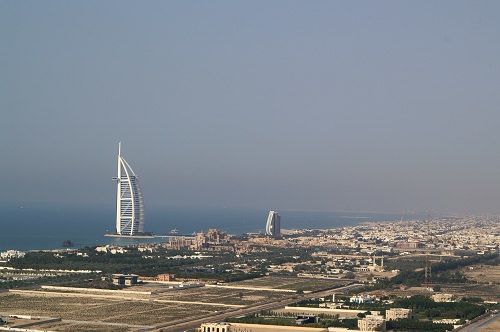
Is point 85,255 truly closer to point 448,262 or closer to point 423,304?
point 448,262

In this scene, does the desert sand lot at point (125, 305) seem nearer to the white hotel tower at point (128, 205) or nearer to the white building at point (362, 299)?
the white building at point (362, 299)

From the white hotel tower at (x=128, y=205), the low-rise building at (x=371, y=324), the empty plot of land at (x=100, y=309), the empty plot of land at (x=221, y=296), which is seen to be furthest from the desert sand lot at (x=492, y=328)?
the white hotel tower at (x=128, y=205)

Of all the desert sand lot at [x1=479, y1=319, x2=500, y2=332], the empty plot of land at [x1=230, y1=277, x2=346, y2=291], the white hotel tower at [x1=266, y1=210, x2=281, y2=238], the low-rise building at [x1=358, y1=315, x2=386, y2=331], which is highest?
the white hotel tower at [x1=266, y1=210, x2=281, y2=238]

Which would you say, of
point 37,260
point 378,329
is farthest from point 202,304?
point 37,260

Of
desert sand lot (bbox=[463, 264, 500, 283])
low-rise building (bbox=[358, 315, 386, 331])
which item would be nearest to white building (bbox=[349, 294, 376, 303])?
low-rise building (bbox=[358, 315, 386, 331])

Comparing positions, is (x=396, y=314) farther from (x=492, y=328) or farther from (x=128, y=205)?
(x=128, y=205)

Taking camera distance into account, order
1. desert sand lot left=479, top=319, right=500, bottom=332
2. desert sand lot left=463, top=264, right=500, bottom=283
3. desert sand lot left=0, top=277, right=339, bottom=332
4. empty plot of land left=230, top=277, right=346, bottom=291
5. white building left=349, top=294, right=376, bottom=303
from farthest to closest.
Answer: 1. desert sand lot left=463, top=264, right=500, bottom=283
2. empty plot of land left=230, top=277, right=346, bottom=291
3. white building left=349, top=294, right=376, bottom=303
4. desert sand lot left=0, top=277, right=339, bottom=332
5. desert sand lot left=479, top=319, right=500, bottom=332

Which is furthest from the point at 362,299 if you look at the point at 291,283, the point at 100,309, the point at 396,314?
the point at 100,309

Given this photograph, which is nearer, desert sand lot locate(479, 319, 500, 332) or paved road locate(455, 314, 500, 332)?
desert sand lot locate(479, 319, 500, 332)

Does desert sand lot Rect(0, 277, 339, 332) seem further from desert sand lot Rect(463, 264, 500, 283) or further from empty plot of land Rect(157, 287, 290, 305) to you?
desert sand lot Rect(463, 264, 500, 283)
